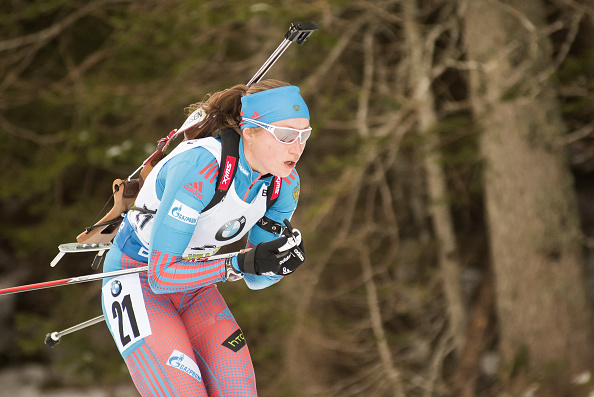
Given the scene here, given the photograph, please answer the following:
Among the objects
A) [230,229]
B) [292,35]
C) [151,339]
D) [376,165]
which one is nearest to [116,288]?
[151,339]

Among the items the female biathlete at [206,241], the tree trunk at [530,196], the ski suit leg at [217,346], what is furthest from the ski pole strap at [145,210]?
the tree trunk at [530,196]

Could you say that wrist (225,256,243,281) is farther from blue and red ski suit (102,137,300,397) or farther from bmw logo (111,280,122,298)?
bmw logo (111,280,122,298)

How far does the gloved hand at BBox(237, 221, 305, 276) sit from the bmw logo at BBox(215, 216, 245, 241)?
0.67 ft

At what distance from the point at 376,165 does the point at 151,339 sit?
627 cm

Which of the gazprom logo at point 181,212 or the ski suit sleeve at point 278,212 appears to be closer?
the gazprom logo at point 181,212

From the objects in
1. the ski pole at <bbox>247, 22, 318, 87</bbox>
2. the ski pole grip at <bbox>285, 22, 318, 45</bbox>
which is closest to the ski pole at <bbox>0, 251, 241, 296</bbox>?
the ski pole at <bbox>247, 22, 318, 87</bbox>

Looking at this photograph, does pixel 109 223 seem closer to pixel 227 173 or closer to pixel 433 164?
pixel 227 173

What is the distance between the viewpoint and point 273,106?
2732mm

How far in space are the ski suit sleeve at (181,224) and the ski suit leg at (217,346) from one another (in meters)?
0.33

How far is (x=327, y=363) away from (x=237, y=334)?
22.2 feet

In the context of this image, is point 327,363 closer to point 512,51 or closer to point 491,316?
point 491,316

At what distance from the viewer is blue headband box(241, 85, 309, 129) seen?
272cm

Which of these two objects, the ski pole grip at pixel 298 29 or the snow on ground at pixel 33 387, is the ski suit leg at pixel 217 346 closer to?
the ski pole grip at pixel 298 29

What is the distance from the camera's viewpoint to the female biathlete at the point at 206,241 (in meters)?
2.63
